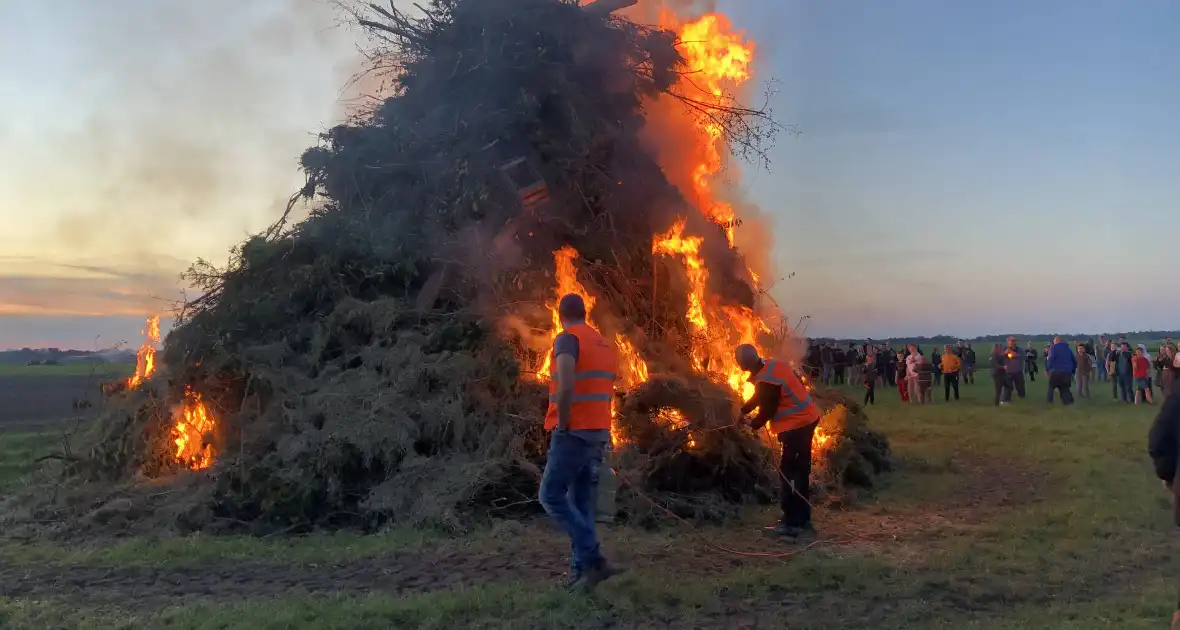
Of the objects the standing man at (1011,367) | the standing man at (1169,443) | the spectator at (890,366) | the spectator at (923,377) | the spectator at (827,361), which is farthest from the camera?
the spectator at (890,366)

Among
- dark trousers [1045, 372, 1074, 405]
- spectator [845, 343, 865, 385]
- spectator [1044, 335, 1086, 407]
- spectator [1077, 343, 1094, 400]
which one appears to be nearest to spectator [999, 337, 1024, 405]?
spectator [1044, 335, 1086, 407]

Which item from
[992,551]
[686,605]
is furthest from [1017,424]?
[686,605]

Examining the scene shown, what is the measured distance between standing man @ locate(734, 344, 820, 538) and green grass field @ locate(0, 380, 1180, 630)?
38 centimetres

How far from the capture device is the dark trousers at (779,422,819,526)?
7.38m

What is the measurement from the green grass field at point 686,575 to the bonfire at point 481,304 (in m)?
0.81

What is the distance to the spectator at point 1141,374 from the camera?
19359 mm

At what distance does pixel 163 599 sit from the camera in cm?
562

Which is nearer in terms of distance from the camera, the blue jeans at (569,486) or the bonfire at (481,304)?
the blue jeans at (569,486)

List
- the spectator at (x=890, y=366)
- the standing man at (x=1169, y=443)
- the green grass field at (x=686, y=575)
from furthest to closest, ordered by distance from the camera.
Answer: the spectator at (x=890, y=366) → the green grass field at (x=686, y=575) → the standing man at (x=1169, y=443)

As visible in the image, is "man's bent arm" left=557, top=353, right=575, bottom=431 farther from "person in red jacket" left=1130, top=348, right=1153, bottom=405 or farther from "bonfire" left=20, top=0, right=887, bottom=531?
"person in red jacket" left=1130, top=348, right=1153, bottom=405

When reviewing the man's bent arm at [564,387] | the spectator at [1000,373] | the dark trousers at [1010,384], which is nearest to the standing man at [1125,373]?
the dark trousers at [1010,384]

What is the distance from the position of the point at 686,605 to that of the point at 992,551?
2918mm

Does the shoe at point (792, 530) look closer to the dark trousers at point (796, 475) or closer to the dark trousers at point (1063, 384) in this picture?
the dark trousers at point (796, 475)

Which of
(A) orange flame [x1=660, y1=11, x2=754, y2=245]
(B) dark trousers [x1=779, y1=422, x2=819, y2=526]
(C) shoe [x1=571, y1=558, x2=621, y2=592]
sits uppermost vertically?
(A) orange flame [x1=660, y1=11, x2=754, y2=245]
